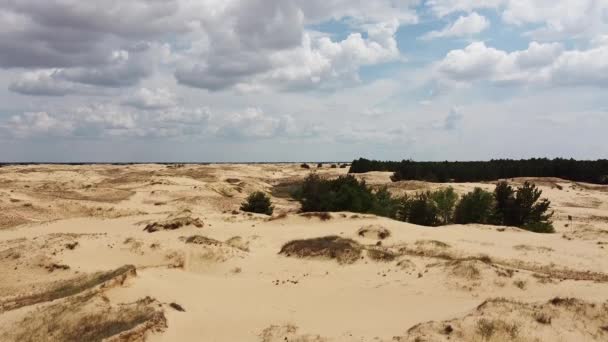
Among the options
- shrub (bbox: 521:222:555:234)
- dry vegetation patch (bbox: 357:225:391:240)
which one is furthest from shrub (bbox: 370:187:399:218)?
dry vegetation patch (bbox: 357:225:391:240)

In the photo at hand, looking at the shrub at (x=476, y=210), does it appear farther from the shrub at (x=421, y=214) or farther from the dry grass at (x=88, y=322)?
the dry grass at (x=88, y=322)

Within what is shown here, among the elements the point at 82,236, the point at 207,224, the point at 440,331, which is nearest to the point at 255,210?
the point at 207,224

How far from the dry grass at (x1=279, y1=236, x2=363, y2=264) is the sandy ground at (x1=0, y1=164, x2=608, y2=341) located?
17 centimetres

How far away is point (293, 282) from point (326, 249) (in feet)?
11.5

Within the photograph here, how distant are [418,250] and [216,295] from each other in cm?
966

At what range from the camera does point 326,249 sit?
67.0ft

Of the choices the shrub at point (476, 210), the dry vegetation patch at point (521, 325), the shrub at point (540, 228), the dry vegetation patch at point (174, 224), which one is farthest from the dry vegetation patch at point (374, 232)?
the shrub at point (476, 210)

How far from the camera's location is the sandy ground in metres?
11.7

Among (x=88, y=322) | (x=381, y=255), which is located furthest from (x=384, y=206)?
(x=88, y=322)

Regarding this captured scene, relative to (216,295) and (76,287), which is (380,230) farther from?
(76,287)

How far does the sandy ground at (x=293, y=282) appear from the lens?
38.5 ft

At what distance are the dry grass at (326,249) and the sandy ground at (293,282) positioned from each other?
0.17m

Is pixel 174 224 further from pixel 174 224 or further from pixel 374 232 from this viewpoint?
pixel 374 232

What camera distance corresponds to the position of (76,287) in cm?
1677
